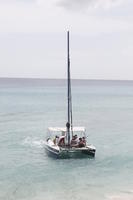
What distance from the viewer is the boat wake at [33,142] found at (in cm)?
5423

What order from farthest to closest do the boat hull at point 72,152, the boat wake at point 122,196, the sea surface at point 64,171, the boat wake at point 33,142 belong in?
the boat wake at point 33,142 < the boat hull at point 72,152 < the sea surface at point 64,171 < the boat wake at point 122,196

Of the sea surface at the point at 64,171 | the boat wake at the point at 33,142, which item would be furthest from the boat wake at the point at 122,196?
the boat wake at the point at 33,142

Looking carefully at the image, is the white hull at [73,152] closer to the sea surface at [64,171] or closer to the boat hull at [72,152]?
the boat hull at [72,152]

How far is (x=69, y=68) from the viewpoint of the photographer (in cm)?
4653

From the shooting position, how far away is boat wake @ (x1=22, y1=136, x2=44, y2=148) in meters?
54.2

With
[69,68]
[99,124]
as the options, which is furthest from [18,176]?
[99,124]

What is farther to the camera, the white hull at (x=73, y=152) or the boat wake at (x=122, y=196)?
the white hull at (x=73, y=152)

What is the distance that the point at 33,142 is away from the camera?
56500 mm

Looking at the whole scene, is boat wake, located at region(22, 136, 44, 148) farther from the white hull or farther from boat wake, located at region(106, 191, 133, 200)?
boat wake, located at region(106, 191, 133, 200)

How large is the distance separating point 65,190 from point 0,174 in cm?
737

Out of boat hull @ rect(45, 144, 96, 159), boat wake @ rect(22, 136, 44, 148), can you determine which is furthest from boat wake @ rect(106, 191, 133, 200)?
boat wake @ rect(22, 136, 44, 148)

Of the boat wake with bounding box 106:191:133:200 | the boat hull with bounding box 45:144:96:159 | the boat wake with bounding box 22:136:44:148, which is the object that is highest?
the boat hull with bounding box 45:144:96:159

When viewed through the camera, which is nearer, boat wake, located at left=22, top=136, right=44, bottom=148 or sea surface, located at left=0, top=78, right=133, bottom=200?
sea surface, located at left=0, top=78, right=133, bottom=200

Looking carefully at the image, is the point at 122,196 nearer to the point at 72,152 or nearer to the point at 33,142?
the point at 72,152
